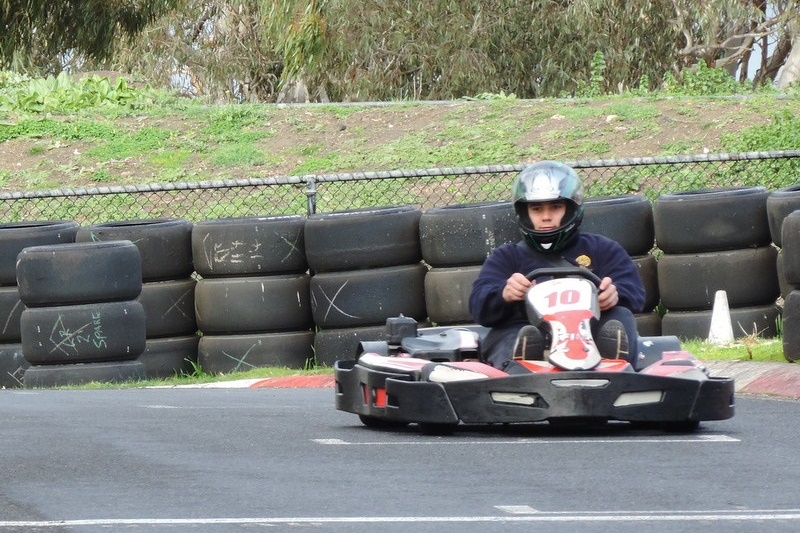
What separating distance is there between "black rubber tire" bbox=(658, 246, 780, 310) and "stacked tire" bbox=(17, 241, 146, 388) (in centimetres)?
372

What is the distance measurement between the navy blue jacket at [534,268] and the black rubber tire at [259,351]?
4.15 m

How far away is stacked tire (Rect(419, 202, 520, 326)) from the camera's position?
11.2 meters

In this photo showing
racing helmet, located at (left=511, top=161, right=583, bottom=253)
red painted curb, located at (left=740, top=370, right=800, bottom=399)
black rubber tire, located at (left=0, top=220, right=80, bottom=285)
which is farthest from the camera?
black rubber tire, located at (left=0, top=220, right=80, bottom=285)

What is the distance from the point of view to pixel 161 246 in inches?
470

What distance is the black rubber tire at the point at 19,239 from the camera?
1201 centimetres

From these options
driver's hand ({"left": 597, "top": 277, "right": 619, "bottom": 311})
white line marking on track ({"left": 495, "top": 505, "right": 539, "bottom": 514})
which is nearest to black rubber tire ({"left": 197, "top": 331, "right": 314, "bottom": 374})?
driver's hand ({"left": 597, "top": 277, "right": 619, "bottom": 311})

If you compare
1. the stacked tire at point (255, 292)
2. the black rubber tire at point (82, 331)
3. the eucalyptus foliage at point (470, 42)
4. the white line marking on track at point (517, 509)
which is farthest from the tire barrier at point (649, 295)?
the eucalyptus foliage at point (470, 42)

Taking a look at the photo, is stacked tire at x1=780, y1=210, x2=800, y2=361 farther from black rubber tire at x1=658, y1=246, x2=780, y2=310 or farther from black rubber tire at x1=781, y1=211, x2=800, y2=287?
black rubber tire at x1=658, y1=246, x2=780, y2=310

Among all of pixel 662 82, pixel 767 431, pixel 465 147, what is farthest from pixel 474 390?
pixel 662 82

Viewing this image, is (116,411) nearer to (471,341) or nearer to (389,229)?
(471,341)

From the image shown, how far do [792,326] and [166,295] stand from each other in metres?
4.70

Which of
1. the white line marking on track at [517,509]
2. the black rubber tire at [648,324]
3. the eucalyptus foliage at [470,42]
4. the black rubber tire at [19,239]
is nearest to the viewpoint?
the white line marking on track at [517,509]

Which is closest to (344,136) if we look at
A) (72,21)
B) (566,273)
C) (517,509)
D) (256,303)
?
(72,21)

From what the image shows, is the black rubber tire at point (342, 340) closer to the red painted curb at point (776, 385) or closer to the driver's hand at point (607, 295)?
the red painted curb at point (776, 385)
